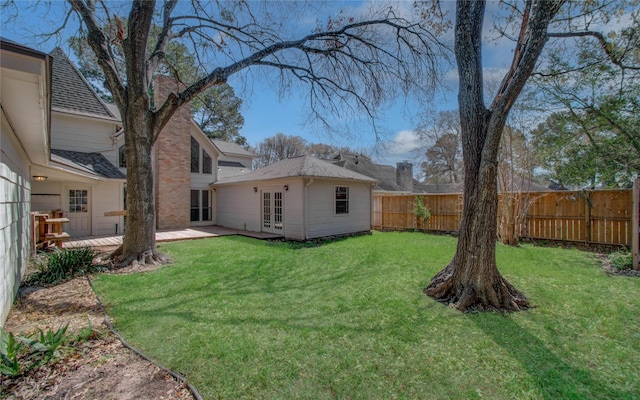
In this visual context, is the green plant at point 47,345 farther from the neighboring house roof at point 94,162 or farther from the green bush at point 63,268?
the neighboring house roof at point 94,162

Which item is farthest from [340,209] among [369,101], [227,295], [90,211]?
[90,211]

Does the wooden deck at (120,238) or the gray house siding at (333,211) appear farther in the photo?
the gray house siding at (333,211)

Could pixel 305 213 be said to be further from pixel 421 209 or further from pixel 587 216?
pixel 587 216

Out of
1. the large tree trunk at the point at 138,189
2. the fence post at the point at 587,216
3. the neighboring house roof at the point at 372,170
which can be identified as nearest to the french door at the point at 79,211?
the large tree trunk at the point at 138,189

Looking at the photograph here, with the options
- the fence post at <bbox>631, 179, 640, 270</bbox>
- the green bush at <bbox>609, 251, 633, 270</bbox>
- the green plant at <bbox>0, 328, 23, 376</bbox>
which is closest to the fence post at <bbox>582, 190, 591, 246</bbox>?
the green bush at <bbox>609, 251, 633, 270</bbox>

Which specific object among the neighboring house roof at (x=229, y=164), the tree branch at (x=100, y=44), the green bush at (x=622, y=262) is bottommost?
the green bush at (x=622, y=262)

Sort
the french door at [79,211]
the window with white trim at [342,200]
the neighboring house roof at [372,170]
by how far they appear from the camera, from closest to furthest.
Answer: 1. the french door at [79,211]
2. the window with white trim at [342,200]
3. the neighboring house roof at [372,170]

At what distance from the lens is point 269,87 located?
939 cm

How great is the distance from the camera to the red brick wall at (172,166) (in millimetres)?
13516

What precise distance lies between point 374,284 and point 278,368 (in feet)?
10.1

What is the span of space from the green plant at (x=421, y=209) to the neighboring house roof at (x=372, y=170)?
7.69 metres

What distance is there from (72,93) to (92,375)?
45.3 feet

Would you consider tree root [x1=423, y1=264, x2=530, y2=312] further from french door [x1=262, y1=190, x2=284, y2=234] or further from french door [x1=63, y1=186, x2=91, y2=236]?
french door [x1=63, y1=186, x2=91, y2=236]

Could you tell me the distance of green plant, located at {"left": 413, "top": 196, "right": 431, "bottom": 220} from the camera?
1341cm
